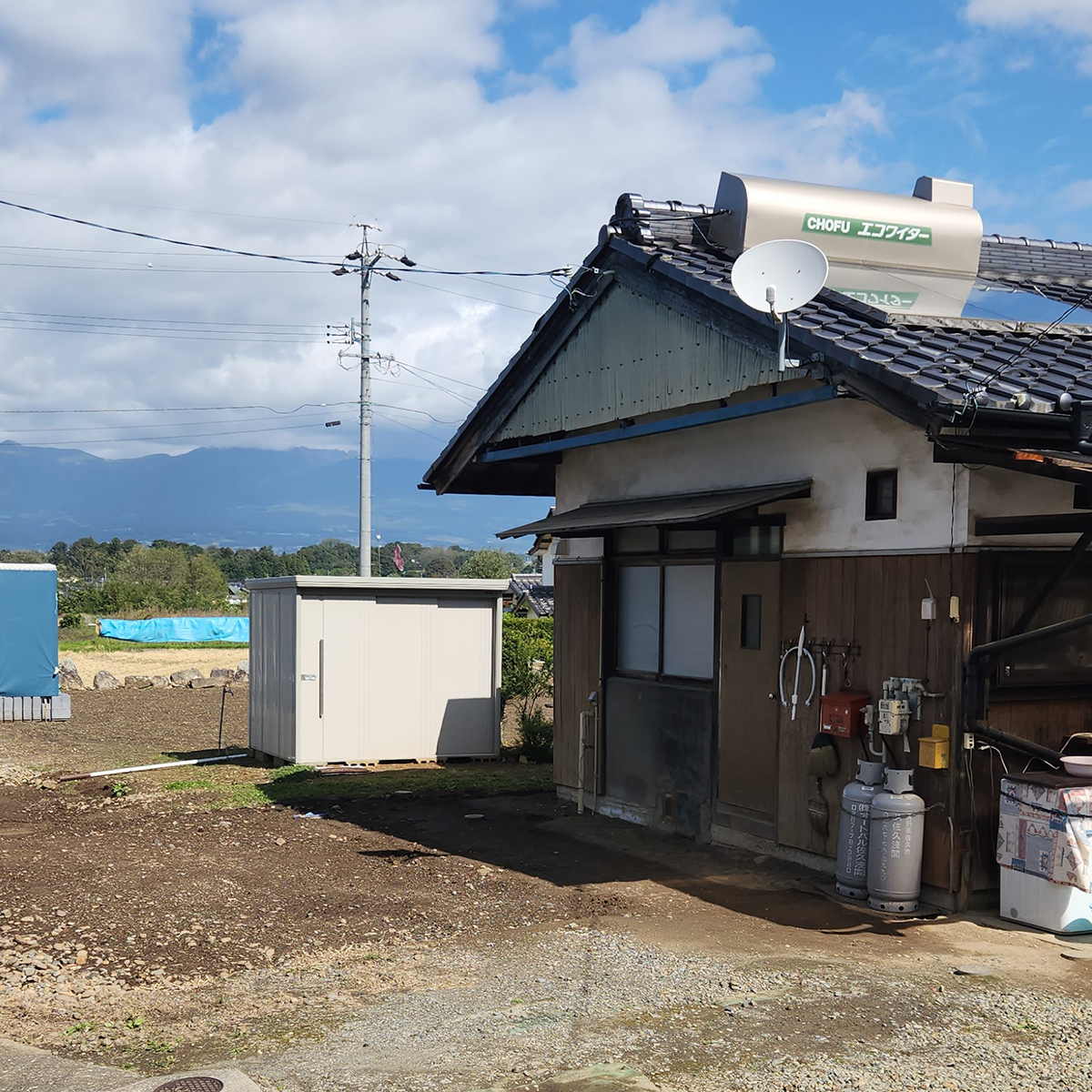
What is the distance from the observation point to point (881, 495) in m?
8.26

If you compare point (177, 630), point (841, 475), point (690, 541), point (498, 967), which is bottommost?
point (177, 630)

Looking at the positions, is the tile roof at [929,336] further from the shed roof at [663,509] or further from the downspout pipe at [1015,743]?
the downspout pipe at [1015,743]

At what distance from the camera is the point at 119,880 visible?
27.7 ft

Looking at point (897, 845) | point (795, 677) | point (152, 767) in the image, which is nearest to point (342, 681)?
point (152, 767)

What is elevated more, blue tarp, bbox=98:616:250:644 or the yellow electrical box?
the yellow electrical box

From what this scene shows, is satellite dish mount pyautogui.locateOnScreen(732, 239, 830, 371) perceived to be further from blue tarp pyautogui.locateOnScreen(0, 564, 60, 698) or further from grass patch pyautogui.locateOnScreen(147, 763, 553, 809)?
blue tarp pyautogui.locateOnScreen(0, 564, 60, 698)

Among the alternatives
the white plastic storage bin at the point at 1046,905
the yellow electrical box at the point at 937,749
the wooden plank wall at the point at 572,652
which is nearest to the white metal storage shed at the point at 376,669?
the wooden plank wall at the point at 572,652

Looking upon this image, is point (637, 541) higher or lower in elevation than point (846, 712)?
higher

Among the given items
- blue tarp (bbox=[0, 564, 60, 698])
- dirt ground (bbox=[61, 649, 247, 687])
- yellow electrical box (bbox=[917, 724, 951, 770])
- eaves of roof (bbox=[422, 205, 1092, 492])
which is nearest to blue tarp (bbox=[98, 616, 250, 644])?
dirt ground (bbox=[61, 649, 247, 687])

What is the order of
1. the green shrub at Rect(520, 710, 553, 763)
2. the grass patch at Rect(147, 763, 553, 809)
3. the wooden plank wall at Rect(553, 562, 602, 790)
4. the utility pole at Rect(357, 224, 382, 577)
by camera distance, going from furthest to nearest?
the utility pole at Rect(357, 224, 382, 577)
the green shrub at Rect(520, 710, 553, 763)
the grass patch at Rect(147, 763, 553, 809)
the wooden plank wall at Rect(553, 562, 602, 790)

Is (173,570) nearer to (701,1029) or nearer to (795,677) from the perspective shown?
(795,677)

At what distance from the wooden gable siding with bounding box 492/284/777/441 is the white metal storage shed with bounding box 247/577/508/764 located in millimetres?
3713

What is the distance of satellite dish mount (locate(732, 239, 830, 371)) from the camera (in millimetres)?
7676

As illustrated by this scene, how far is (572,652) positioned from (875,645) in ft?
14.8
